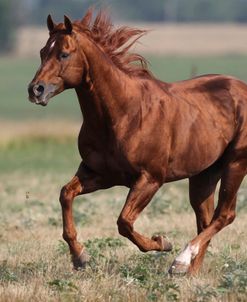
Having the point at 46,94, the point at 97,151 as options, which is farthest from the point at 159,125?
the point at 46,94

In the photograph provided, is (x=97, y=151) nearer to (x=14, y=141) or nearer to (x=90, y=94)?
(x=90, y=94)

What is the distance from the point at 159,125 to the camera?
958 centimetres

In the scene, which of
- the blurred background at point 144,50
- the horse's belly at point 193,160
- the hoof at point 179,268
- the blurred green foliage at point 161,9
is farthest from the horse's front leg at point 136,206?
the blurred green foliage at point 161,9

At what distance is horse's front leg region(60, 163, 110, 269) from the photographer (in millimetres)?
9534

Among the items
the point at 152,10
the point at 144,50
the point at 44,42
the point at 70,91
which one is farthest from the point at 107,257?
the point at 152,10

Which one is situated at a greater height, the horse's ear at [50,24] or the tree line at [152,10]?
the horse's ear at [50,24]

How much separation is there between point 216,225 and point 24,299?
261cm

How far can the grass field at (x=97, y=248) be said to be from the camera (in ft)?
27.6

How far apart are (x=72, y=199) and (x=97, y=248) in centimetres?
134

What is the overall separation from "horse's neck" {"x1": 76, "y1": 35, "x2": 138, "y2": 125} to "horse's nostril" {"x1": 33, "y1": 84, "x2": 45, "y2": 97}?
Result: 572mm

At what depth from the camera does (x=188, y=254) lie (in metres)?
9.87

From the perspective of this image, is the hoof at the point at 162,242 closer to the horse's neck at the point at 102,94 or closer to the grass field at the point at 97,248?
the grass field at the point at 97,248

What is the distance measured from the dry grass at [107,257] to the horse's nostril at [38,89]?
4.78ft

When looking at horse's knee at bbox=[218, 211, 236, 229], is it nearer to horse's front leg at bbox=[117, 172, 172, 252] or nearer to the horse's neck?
horse's front leg at bbox=[117, 172, 172, 252]
